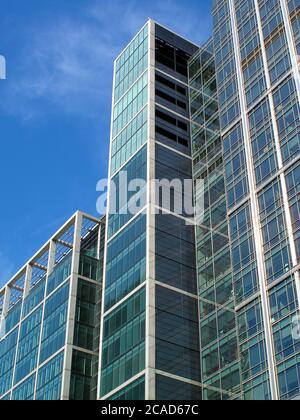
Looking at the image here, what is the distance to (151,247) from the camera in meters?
68.2

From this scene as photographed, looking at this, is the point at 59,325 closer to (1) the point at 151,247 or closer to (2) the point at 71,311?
(2) the point at 71,311

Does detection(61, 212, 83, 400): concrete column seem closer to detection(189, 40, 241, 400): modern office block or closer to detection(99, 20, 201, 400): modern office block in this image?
detection(99, 20, 201, 400): modern office block

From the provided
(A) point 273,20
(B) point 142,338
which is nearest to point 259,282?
(B) point 142,338

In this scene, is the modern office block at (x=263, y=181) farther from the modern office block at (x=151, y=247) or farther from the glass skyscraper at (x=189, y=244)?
A: the modern office block at (x=151, y=247)

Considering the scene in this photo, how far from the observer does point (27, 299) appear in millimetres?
95812

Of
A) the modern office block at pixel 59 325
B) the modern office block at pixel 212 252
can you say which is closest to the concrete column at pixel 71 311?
the modern office block at pixel 59 325

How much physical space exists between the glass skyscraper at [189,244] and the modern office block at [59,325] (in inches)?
7.2

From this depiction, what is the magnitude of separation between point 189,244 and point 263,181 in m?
12.7

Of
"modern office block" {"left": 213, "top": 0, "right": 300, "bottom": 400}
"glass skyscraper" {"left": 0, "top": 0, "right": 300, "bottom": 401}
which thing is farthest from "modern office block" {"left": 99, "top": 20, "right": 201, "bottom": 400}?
"modern office block" {"left": 213, "top": 0, "right": 300, "bottom": 400}

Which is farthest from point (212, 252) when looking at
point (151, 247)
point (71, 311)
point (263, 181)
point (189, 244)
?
point (71, 311)

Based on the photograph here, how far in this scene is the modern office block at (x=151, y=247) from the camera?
6297cm

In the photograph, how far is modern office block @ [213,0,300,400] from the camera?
54.0 m

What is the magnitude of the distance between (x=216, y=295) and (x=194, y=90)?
29875 mm
